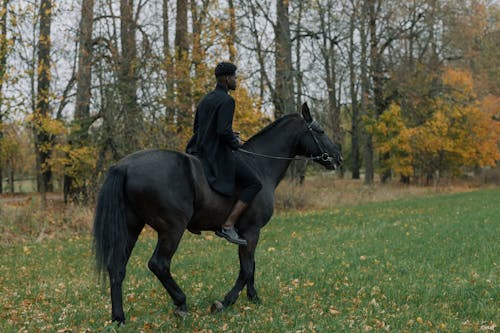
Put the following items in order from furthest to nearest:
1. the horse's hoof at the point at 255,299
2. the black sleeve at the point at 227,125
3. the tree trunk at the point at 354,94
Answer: the tree trunk at the point at 354,94 → the horse's hoof at the point at 255,299 → the black sleeve at the point at 227,125

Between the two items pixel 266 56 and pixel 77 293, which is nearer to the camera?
pixel 77 293

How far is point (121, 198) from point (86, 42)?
615 inches

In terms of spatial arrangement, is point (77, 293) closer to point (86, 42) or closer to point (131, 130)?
point (131, 130)

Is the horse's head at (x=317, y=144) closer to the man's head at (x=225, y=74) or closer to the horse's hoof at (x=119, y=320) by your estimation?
the man's head at (x=225, y=74)

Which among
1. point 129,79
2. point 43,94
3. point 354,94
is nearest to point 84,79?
point 129,79

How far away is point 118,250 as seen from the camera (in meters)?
5.76

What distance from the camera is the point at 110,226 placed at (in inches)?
226

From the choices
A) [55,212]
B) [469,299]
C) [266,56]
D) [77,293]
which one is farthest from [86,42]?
[469,299]

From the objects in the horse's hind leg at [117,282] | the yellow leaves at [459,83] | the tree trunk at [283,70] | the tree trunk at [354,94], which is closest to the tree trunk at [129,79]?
the tree trunk at [283,70]

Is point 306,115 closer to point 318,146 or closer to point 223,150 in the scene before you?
point 318,146

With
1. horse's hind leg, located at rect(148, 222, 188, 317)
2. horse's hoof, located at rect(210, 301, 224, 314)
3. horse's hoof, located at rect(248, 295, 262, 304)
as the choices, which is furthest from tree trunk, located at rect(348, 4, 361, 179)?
horse's hind leg, located at rect(148, 222, 188, 317)

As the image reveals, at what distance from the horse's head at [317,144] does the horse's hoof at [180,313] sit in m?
2.83

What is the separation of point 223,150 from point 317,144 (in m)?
1.60

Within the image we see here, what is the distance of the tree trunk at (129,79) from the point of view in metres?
18.0
